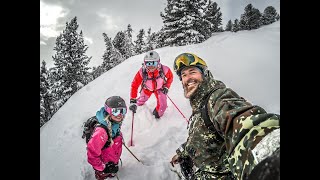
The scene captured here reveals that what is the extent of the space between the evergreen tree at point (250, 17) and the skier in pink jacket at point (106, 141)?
1.41 m

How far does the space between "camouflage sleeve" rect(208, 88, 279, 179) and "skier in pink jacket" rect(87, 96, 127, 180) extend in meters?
0.93

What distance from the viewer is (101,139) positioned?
4.75ft

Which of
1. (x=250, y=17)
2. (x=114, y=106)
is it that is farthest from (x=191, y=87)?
(x=250, y=17)

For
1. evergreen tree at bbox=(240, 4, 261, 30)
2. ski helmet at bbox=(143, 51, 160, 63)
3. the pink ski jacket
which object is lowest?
the pink ski jacket

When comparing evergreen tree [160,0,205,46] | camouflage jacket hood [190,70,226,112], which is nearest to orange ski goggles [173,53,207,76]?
camouflage jacket hood [190,70,226,112]

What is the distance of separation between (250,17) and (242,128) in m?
2.41

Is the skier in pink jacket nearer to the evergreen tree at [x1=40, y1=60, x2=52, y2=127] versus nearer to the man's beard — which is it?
the man's beard

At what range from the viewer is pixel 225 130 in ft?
1.98

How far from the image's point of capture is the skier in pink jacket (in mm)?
1434

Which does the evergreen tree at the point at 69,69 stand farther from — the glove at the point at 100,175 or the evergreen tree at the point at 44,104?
the glove at the point at 100,175

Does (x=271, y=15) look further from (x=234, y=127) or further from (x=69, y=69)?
(x=69, y=69)
